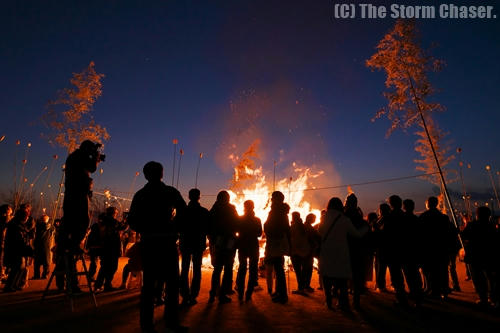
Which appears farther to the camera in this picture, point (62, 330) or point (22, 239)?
point (22, 239)

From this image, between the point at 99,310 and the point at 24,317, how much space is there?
1134 mm

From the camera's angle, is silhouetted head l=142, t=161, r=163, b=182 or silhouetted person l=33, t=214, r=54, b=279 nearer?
silhouetted head l=142, t=161, r=163, b=182

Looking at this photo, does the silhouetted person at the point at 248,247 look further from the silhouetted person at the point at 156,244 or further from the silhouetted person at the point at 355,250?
the silhouetted person at the point at 156,244

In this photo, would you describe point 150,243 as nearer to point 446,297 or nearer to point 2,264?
point 2,264

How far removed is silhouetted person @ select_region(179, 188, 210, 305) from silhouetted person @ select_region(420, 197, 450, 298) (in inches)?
201

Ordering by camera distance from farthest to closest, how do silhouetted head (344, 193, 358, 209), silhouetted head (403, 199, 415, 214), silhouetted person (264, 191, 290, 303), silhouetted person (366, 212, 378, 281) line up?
silhouetted person (366, 212, 378, 281) < silhouetted person (264, 191, 290, 303) < silhouetted head (344, 193, 358, 209) < silhouetted head (403, 199, 415, 214)

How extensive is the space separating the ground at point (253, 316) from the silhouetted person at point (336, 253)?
39 cm

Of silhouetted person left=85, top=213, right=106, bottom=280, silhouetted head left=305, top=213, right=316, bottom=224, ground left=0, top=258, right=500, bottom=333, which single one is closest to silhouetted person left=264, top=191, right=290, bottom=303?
ground left=0, top=258, right=500, bottom=333

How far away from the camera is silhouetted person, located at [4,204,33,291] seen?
7.60m

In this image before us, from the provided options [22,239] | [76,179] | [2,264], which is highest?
[76,179]

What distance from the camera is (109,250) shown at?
793 cm

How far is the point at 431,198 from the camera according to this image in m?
7.32

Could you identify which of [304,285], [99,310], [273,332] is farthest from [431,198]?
[99,310]

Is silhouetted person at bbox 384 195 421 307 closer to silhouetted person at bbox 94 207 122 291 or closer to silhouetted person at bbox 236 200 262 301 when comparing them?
silhouetted person at bbox 236 200 262 301
